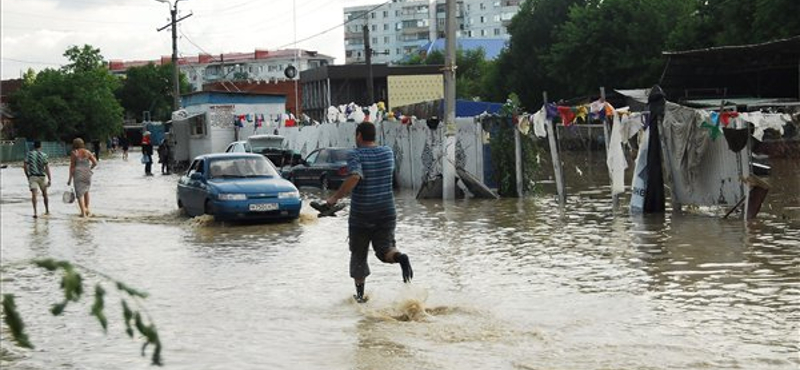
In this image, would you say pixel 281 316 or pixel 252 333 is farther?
pixel 281 316

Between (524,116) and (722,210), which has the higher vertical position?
(524,116)

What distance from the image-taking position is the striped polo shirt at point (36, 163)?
2180cm

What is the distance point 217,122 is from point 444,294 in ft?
125

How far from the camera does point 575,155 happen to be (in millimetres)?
52156

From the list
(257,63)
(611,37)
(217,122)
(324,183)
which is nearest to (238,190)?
(324,183)

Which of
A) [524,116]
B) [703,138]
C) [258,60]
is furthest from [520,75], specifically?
[258,60]

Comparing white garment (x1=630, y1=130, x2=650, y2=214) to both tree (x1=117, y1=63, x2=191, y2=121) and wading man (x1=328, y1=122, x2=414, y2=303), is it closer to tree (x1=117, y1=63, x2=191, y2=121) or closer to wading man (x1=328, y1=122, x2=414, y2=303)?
wading man (x1=328, y1=122, x2=414, y2=303)

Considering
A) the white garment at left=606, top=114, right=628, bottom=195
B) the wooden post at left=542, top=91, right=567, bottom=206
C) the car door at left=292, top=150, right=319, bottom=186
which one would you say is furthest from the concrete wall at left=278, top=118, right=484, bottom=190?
the white garment at left=606, top=114, right=628, bottom=195

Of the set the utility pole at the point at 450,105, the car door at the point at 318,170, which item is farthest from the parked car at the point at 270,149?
the utility pole at the point at 450,105

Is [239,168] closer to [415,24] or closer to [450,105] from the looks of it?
[450,105]

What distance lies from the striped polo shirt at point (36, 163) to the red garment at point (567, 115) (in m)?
10.8

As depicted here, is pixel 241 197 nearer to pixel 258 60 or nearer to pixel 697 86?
pixel 697 86

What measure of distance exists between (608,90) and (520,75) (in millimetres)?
15450

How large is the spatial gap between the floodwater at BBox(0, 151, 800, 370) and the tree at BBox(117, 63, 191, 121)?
120 metres
